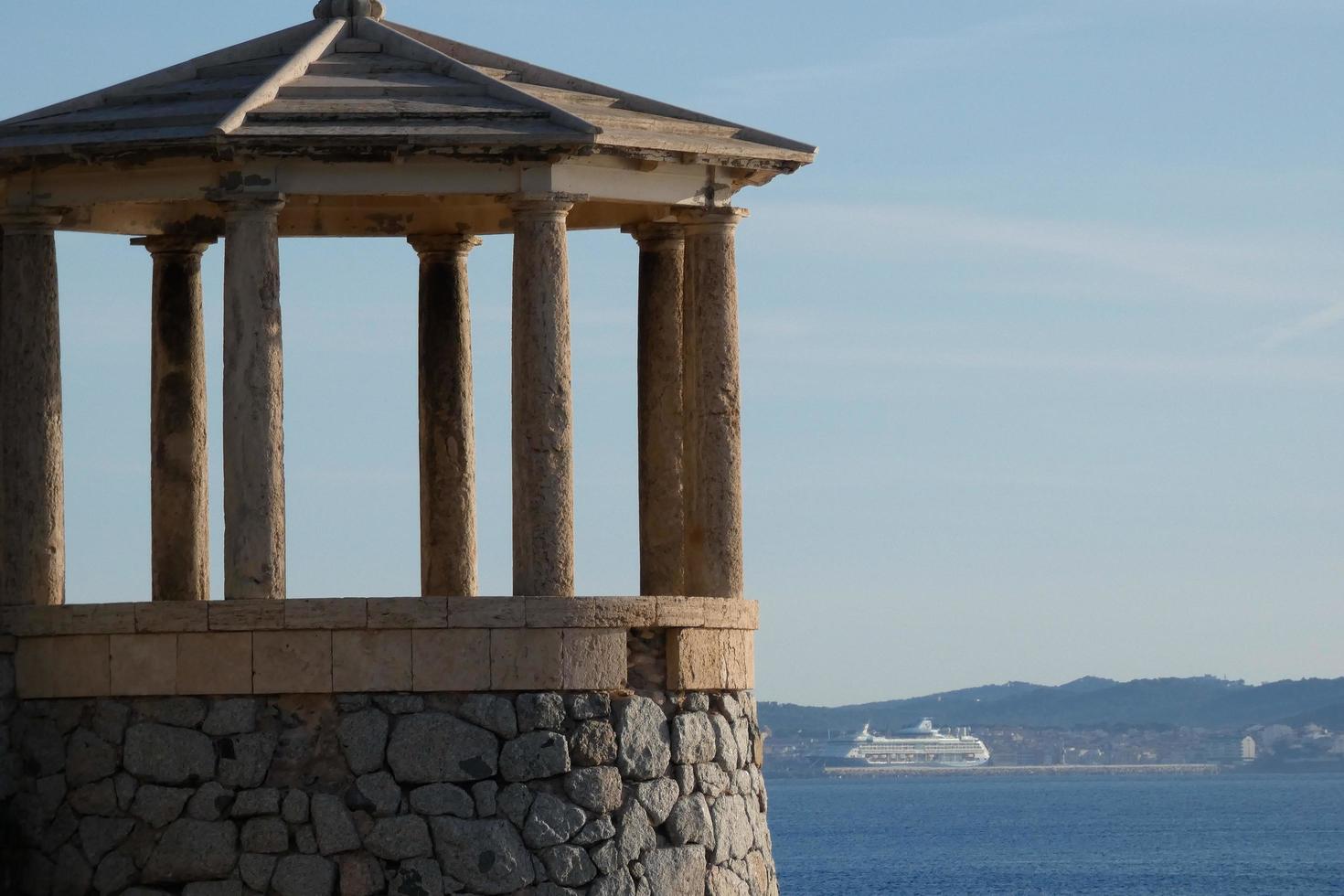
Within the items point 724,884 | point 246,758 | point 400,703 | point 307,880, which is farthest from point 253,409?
point 724,884

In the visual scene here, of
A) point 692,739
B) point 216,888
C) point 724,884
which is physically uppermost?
point 692,739

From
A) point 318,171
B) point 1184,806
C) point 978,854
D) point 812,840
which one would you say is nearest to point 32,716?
point 318,171

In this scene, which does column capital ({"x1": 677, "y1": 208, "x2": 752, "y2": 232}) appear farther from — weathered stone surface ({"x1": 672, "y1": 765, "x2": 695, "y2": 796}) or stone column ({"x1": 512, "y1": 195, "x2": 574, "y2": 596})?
weathered stone surface ({"x1": 672, "y1": 765, "x2": 695, "y2": 796})

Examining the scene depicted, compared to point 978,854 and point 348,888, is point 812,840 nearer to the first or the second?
point 978,854

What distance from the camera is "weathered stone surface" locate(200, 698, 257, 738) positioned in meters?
21.1

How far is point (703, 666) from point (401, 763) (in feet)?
9.00

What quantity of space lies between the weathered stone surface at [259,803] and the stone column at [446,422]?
4.73m

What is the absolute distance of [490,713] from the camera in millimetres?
21047

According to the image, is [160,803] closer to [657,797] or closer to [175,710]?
[175,710]

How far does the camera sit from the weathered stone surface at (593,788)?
2114 centimetres

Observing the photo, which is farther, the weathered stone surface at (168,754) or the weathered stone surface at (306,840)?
the weathered stone surface at (168,754)

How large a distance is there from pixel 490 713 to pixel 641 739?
50.7 inches

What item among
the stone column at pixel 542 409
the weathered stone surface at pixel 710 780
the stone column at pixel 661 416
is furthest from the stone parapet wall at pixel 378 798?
the stone column at pixel 661 416

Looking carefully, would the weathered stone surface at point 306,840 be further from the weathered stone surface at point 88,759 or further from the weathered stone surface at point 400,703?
the weathered stone surface at point 88,759
